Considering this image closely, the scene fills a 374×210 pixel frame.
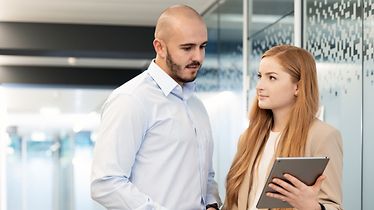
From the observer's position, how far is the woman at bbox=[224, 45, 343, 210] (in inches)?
97.2

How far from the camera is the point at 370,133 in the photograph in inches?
142

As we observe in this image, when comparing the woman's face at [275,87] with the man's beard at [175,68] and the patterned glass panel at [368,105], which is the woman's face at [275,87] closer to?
the man's beard at [175,68]

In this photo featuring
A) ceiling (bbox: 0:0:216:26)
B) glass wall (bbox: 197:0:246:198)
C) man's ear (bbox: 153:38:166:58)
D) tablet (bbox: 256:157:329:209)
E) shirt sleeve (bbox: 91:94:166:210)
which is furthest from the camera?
ceiling (bbox: 0:0:216:26)

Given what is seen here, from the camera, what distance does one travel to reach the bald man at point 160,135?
2.46 meters

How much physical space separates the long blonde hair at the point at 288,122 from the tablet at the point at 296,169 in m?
0.16

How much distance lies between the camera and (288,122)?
259 cm

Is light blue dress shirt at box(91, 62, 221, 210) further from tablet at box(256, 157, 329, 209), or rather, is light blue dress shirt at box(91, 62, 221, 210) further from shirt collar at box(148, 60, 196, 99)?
tablet at box(256, 157, 329, 209)

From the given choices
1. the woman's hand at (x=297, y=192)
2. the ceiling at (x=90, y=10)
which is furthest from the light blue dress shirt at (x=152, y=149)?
the ceiling at (x=90, y=10)

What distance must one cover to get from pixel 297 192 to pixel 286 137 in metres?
0.27

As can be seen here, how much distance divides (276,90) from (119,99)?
1.77 ft

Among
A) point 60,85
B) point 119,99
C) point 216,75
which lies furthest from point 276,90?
point 60,85

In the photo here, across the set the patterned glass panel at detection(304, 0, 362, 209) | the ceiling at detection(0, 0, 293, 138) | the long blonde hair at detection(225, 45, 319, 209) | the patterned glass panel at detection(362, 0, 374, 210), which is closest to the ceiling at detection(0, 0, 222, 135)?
the ceiling at detection(0, 0, 293, 138)

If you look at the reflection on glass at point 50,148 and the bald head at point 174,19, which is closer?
the bald head at point 174,19

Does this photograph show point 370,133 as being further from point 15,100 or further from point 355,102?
point 15,100
